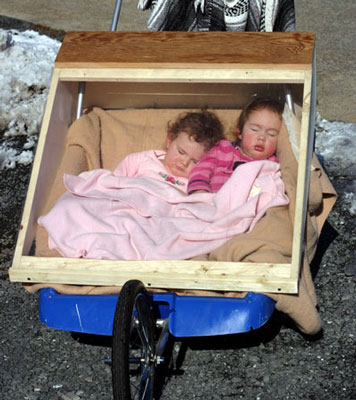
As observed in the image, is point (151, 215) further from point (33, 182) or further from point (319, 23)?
point (319, 23)

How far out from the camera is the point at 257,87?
11.7 ft

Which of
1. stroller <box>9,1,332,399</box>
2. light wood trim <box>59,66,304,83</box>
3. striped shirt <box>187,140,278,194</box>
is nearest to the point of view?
stroller <box>9,1,332,399</box>

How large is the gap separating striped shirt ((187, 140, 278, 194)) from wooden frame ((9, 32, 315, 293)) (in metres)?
0.23

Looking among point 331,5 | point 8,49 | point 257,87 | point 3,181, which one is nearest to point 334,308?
point 257,87

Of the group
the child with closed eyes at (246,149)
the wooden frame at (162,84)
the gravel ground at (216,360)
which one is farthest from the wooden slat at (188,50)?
the gravel ground at (216,360)

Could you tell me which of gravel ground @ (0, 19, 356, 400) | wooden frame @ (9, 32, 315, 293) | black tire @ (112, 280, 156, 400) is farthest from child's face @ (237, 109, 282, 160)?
black tire @ (112, 280, 156, 400)

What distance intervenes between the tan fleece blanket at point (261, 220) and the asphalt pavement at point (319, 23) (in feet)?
5.57

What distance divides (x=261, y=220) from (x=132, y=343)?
2.54 feet

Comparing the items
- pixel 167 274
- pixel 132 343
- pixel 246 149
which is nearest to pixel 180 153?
pixel 246 149

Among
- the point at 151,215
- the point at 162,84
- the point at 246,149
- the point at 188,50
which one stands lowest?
the point at 151,215

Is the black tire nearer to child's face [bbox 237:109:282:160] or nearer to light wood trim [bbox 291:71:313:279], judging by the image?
light wood trim [bbox 291:71:313:279]

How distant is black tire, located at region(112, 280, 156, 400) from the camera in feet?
8.43

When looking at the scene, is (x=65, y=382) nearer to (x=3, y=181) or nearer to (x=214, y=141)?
(x=214, y=141)

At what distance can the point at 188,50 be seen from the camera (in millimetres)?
3488
